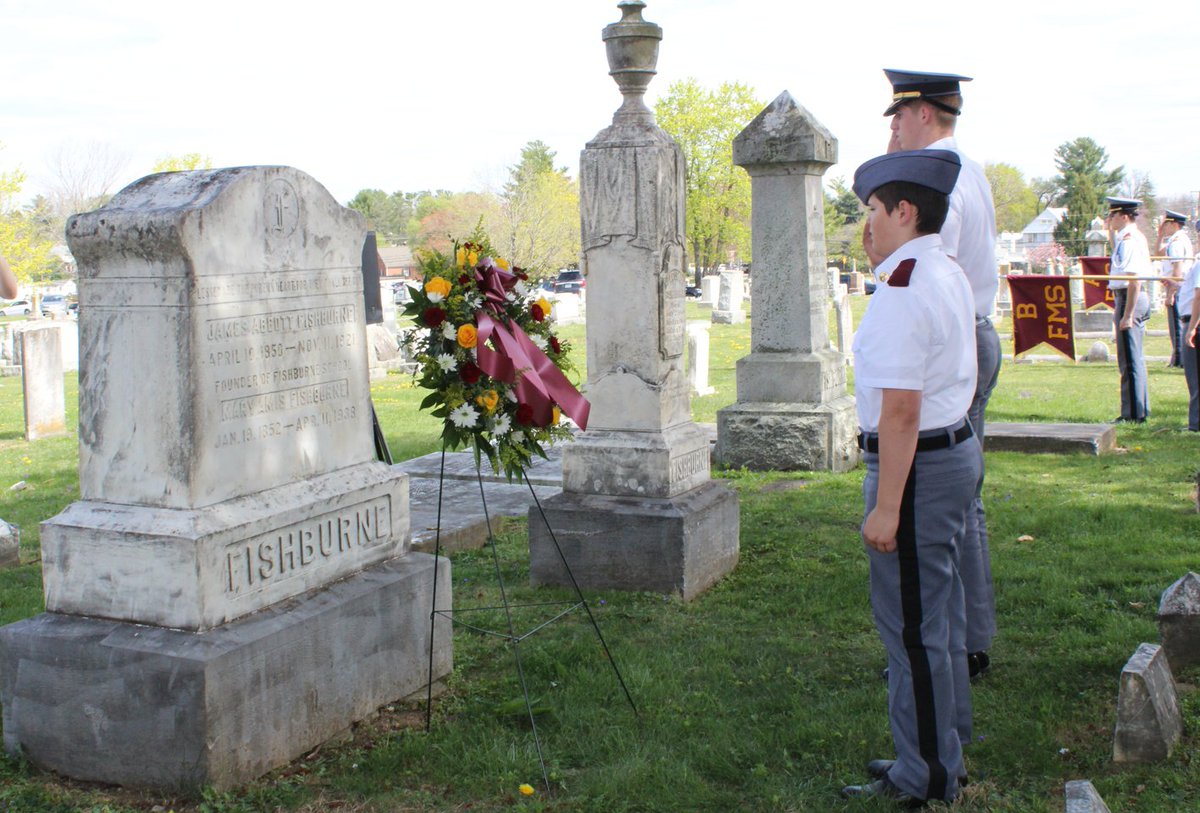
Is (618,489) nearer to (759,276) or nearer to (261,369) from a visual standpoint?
(261,369)

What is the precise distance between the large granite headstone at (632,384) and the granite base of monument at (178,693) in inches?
75.6

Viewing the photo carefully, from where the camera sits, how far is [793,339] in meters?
9.15

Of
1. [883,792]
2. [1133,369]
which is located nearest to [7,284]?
[883,792]

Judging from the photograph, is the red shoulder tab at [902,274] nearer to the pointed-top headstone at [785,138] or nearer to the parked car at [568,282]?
the pointed-top headstone at [785,138]

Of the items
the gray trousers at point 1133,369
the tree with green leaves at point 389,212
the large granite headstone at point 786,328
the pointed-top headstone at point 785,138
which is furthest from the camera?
the tree with green leaves at point 389,212

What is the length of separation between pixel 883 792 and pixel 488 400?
6.59ft

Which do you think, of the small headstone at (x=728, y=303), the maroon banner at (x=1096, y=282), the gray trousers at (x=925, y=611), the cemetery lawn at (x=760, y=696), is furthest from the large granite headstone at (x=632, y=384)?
the small headstone at (x=728, y=303)

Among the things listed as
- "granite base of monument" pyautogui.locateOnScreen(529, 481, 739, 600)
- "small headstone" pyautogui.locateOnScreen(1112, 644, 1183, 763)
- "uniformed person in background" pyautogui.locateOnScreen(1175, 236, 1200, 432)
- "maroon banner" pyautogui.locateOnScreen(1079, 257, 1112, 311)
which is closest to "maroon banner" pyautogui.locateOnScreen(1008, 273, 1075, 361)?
"maroon banner" pyautogui.locateOnScreen(1079, 257, 1112, 311)

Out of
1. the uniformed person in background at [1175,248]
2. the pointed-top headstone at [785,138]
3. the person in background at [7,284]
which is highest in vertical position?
the pointed-top headstone at [785,138]

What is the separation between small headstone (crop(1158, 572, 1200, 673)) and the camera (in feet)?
14.7

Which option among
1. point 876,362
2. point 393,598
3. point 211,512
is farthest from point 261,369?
A: point 876,362

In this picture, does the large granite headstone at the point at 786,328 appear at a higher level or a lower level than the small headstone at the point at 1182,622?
higher

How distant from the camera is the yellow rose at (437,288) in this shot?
175 inches

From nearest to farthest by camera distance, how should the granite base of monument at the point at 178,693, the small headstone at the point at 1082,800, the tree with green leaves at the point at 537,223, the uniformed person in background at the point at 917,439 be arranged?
A: the small headstone at the point at 1082,800 → the uniformed person in background at the point at 917,439 → the granite base of monument at the point at 178,693 → the tree with green leaves at the point at 537,223
